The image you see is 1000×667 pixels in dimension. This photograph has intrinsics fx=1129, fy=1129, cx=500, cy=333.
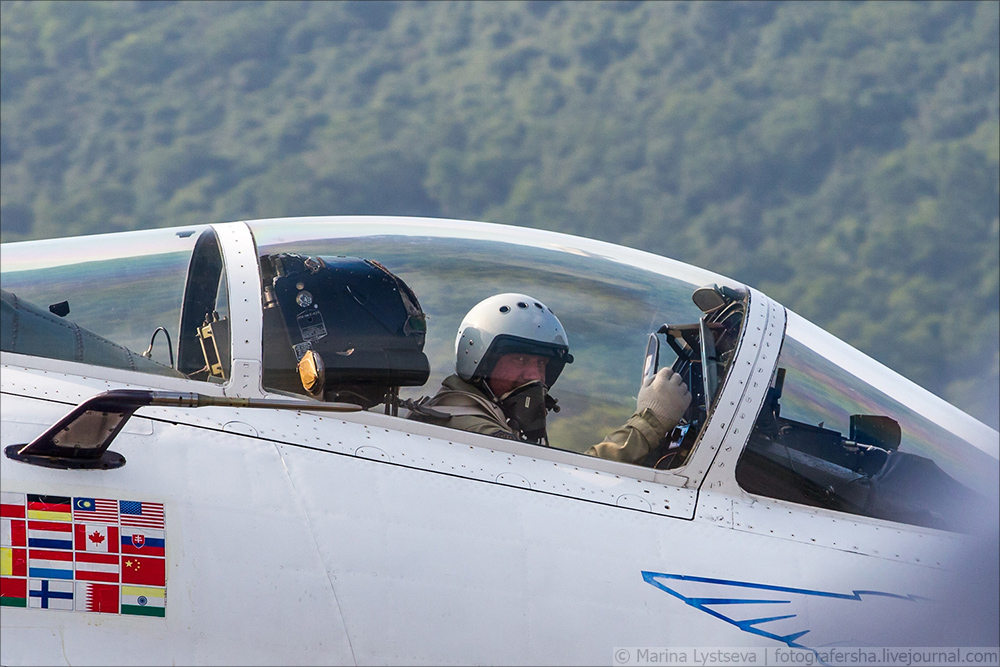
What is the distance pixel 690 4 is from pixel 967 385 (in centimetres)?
3291

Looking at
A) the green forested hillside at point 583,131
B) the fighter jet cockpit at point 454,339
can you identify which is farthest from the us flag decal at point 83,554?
the green forested hillside at point 583,131

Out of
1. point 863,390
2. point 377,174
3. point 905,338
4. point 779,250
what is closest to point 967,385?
point 905,338

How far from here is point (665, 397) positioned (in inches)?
154

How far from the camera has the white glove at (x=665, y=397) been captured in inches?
153

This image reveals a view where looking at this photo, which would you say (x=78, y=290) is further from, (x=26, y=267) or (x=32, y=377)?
(x=32, y=377)

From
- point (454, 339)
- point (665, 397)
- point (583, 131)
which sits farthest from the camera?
point (583, 131)

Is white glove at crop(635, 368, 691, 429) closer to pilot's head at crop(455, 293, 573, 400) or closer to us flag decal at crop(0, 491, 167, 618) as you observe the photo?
pilot's head at crop(455, 293, 573, 400)

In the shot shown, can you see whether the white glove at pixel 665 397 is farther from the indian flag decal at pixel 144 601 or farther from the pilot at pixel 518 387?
the indian flag decal at pixel 144 601

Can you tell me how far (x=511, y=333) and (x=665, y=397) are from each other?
0.61m

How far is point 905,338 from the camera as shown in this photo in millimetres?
49781

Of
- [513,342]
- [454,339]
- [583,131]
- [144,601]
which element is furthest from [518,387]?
[583,131]

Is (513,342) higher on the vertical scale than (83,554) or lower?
higher

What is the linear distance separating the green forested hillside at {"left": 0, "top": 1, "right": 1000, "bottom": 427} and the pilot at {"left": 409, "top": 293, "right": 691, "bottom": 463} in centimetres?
4657

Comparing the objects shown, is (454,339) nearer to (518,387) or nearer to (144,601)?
(518,387)
